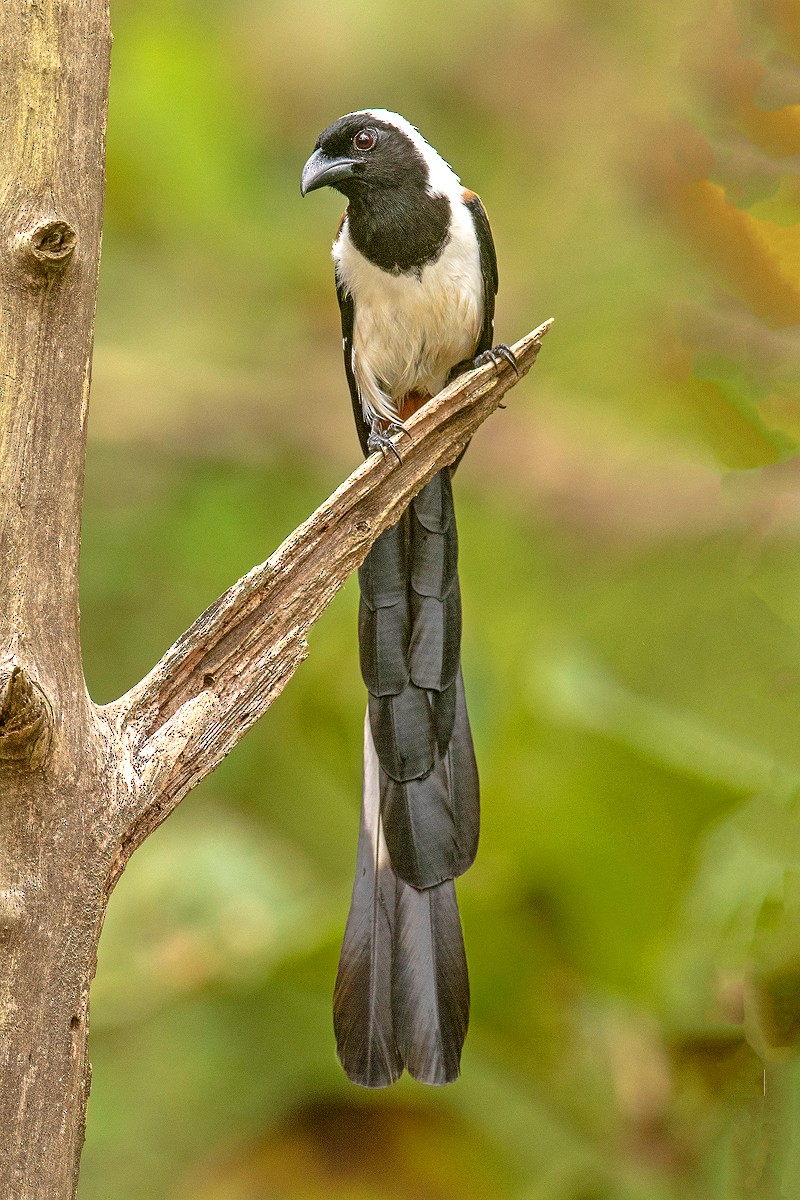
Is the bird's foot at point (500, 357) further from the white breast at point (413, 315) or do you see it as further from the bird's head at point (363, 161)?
the bird's head at point (363, 161)

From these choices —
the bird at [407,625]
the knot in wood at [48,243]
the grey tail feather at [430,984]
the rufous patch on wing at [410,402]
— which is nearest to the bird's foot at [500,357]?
the bird at [407,625]

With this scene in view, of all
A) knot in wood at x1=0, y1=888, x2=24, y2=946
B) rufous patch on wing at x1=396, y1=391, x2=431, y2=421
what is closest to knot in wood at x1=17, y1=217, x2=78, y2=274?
knot in wood at x1=0, y1=888, x2=24, y2=946

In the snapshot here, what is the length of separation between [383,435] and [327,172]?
0.46m

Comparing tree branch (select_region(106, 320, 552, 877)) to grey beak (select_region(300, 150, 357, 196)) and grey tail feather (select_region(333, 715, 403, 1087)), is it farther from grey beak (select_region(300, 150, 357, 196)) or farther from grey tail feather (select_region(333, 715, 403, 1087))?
grey beak (select_region(300, 150, 357, 196))

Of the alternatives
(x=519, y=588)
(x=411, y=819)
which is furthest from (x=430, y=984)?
(x=519, y=588)

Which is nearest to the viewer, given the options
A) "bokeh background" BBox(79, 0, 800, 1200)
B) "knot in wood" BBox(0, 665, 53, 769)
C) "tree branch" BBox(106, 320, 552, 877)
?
"knot in wood" BBox(0, 665, 53, 769)

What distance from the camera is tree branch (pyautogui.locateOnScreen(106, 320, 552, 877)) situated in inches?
49.3

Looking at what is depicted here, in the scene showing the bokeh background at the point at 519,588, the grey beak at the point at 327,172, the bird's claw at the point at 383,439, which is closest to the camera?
the bird's claw at the point at 383,439

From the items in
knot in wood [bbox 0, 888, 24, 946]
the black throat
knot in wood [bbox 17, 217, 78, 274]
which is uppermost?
the black throat

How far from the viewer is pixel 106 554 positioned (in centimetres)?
350

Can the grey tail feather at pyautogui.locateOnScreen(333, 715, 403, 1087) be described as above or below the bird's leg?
below

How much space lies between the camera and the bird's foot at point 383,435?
1.55 m

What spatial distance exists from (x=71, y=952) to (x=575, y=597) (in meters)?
2.36

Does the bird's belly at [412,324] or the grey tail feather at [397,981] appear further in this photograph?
the bird's belly at [412,324]
